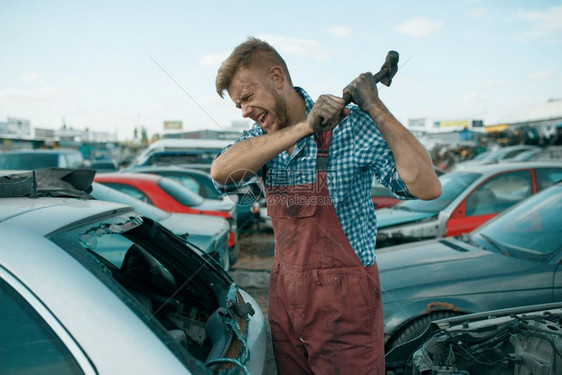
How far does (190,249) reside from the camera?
7.16 ft

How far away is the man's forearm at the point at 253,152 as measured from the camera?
1565 millimetres

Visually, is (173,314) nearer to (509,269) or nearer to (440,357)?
(440,357)

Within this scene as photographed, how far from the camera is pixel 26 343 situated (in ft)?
4.00

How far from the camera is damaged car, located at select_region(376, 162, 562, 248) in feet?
16.3

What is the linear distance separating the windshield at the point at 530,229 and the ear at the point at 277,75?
218cm

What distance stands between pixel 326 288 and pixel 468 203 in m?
3.95

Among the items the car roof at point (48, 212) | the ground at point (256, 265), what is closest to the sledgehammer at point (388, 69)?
the car roof at point (48, 212)

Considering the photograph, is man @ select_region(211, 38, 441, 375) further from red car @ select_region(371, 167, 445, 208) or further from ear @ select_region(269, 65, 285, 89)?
red car @ select_region(371, 167, 445, 208)

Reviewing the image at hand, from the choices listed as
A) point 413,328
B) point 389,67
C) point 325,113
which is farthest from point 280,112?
point 413,328

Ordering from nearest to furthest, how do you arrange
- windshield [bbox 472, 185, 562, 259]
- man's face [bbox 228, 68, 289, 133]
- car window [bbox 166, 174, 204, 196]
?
1. man's face [bbox 228, 68, 289, 133]
2. windshield [bbox 472, 185, 562, 259]
3. car window [bbox 166, 174, 204, 196]

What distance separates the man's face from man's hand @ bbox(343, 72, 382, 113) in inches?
13.7

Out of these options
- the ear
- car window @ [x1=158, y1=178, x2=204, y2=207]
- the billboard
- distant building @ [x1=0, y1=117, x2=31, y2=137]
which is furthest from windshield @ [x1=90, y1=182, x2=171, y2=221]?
distant building @ [x1=0, y1=117, x2=31, y2=137]

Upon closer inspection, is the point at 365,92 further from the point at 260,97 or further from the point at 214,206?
the point at 214,206

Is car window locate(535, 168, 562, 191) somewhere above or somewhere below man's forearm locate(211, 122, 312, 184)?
below
